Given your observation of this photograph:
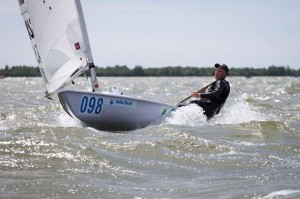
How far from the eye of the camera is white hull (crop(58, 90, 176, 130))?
965cm

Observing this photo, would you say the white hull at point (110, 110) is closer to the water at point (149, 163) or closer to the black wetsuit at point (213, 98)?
the water at point (149, 163)

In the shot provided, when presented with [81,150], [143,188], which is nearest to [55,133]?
[81,150]

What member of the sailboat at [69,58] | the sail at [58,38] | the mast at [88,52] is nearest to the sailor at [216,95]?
the sailboat at [69,58]

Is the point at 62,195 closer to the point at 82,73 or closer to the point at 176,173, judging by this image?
the point at 176,173

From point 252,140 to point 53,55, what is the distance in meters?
3.82

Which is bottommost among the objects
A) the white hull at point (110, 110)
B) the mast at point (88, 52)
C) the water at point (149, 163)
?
the water at point (149, 163)

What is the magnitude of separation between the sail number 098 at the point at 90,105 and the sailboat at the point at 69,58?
11 centimetres

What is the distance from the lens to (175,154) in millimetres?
7734

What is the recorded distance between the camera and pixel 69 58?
34.6ft

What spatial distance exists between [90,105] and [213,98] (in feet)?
8.36

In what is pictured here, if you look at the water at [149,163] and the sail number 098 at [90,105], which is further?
the sail number 098 at [90,105]

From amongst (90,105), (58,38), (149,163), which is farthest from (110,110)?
(149,163)

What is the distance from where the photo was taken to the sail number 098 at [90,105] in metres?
9.66

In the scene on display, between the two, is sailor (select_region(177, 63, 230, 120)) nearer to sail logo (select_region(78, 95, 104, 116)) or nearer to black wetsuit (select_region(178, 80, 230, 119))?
black wetsuit (select_region(178, 80, 230, 119))
